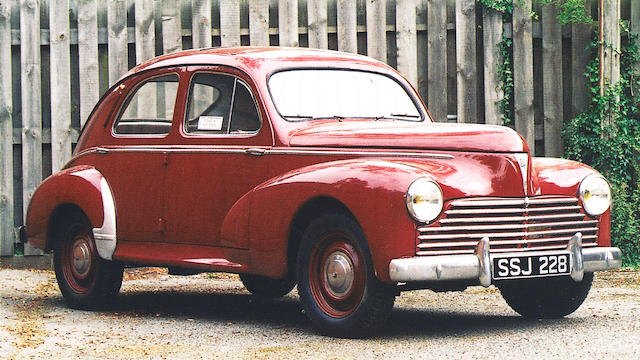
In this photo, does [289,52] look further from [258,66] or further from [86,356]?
[86,356]

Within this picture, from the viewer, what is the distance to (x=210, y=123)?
7.72 metres

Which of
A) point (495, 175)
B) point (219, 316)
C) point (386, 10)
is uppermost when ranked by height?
point (386, 10)

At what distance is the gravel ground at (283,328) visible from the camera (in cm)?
611

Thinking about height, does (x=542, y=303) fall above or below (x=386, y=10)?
below

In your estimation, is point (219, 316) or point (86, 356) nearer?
point (86, 356)

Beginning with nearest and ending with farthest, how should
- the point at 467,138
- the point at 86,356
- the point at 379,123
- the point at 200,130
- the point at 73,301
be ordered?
the point at 86,356
the point at 467,138
the point at 379,123
the point at 200,130
the point at 73,301

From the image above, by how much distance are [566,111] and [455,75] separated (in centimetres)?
109

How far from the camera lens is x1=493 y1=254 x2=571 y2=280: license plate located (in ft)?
20.9

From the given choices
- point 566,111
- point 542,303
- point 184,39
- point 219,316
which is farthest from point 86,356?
point 566,111

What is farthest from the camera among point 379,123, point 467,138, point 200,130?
point 200,130

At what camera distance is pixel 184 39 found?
435 inches

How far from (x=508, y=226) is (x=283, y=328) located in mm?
1573

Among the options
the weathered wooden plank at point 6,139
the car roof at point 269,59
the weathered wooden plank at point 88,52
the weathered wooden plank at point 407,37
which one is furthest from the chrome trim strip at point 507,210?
the weathered wooden plank at point 6,139

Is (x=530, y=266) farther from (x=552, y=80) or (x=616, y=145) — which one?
(x=552, y=80)
